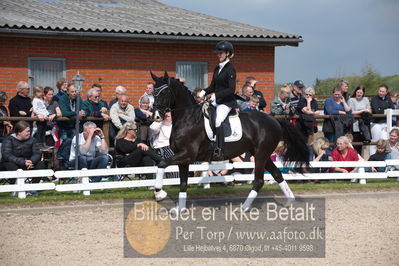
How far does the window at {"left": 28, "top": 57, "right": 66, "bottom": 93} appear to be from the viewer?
53.9ft

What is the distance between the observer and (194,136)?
10.4m

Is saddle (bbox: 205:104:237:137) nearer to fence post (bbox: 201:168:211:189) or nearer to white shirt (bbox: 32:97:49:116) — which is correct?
fence post (bbox: 201:168:211:189)

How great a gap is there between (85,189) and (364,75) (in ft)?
115

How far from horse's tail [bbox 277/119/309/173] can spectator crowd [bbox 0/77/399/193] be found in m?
1.11

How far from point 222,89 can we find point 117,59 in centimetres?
745

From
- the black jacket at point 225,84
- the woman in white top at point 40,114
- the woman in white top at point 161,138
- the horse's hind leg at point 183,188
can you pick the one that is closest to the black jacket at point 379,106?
the woman in white top at point 161,138

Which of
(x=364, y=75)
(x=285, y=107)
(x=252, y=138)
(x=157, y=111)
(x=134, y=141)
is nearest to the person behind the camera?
(x=157, y=111)

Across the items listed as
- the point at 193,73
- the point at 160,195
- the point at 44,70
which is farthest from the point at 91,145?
the point at 193,73

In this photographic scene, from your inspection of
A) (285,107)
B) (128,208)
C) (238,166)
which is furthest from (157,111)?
(285,107)

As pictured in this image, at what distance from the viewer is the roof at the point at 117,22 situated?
52.4ft

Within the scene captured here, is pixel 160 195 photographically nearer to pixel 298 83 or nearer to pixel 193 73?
pixel 298 83

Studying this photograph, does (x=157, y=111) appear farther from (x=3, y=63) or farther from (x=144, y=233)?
(x=3, y=63)

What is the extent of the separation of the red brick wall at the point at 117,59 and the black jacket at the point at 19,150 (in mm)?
4608

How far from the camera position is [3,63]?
15.9 m
